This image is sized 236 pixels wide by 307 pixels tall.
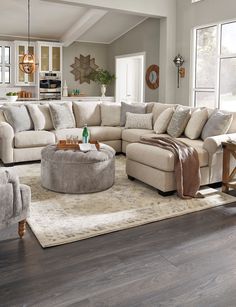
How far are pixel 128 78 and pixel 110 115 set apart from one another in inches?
168

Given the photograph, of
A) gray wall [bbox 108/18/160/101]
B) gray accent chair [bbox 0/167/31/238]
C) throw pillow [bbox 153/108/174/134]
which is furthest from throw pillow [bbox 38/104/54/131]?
gray wall [bbox 108/18/160/101]

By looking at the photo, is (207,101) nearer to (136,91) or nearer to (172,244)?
(136,91)

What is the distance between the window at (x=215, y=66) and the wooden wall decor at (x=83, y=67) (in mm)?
4134

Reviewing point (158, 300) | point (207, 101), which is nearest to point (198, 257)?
point (158, 300)

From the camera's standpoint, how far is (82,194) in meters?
4.06

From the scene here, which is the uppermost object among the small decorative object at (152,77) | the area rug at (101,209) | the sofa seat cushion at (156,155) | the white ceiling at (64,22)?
the white ceiling at (64,22)

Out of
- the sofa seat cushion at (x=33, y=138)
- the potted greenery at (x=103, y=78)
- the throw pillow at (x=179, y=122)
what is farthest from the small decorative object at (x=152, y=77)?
the sofa seat cushion at (x=33, y=138)

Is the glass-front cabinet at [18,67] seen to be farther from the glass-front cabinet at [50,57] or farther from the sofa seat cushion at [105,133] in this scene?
the sofa seat cushion at [105,133]

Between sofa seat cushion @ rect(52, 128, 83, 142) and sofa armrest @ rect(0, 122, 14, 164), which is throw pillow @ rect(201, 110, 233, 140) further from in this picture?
sofa armrest @ rect(0, 122, 14, 164)

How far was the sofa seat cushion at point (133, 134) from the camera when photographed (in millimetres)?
5875

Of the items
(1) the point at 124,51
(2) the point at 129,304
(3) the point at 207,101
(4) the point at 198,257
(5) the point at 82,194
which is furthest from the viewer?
(1) the point at 124,51

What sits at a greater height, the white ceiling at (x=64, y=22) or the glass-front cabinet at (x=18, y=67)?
the white ceiling at (x=64, y=22)

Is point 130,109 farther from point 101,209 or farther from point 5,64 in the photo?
point 5,64

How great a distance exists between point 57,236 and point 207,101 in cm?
560
